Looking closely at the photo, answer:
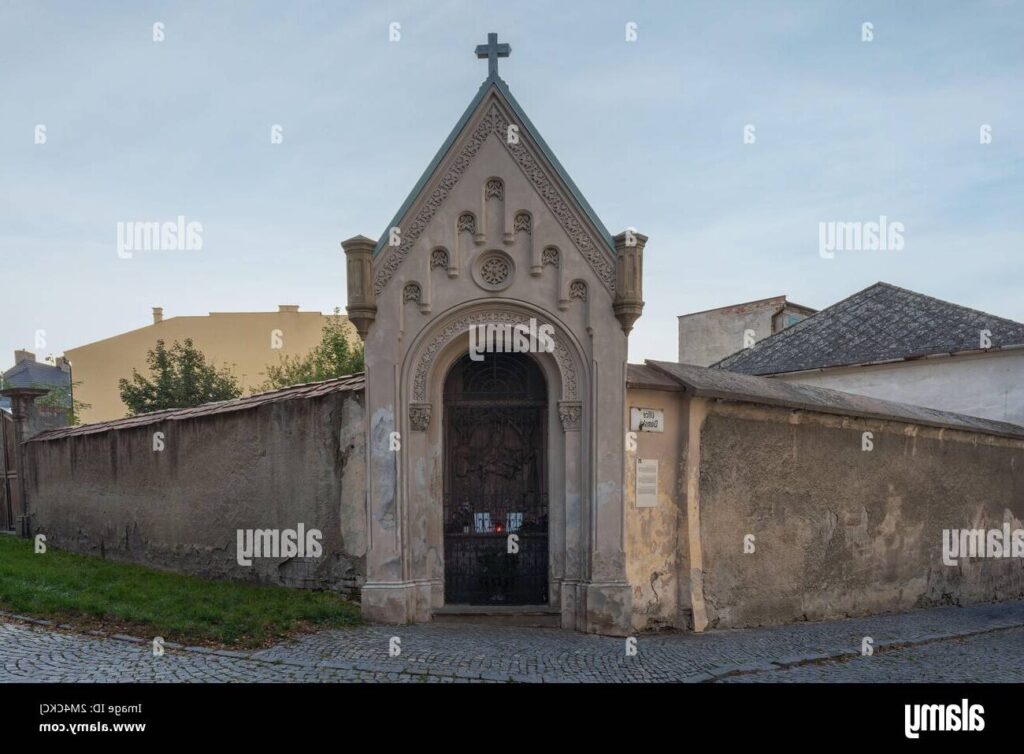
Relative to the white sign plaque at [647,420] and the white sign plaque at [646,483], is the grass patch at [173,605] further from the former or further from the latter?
the white sign plaque at [647,420]

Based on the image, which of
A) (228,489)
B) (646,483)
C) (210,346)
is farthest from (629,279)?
(210,346)

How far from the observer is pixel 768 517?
11.0m

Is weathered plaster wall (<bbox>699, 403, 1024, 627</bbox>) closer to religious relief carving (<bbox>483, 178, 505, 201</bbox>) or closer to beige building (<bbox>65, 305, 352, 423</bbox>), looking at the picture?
religious relief carving (<bbox>483, 178, 505, 201</bbox>)

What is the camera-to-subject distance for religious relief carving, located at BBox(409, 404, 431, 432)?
9.45 metres

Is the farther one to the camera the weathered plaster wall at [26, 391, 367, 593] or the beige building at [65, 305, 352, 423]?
the beige building at [65, 305, 352, 423]

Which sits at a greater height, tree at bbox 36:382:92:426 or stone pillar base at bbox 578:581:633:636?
tree at bbox 36:382:92:426

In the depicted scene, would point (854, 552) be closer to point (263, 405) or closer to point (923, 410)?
point (923, 410)

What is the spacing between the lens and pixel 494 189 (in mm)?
9664

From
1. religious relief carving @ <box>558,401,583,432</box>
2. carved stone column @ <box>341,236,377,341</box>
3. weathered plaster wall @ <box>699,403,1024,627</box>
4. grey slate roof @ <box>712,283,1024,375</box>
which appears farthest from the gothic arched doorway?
grey slate roof @ <box>712,283,1024,375</box>

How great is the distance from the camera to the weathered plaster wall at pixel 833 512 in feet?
34.6

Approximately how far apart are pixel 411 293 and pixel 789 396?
566 centimetres

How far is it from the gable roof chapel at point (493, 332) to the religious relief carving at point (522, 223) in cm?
2

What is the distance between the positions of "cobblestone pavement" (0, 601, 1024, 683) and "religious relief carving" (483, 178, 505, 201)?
16.3 feet
